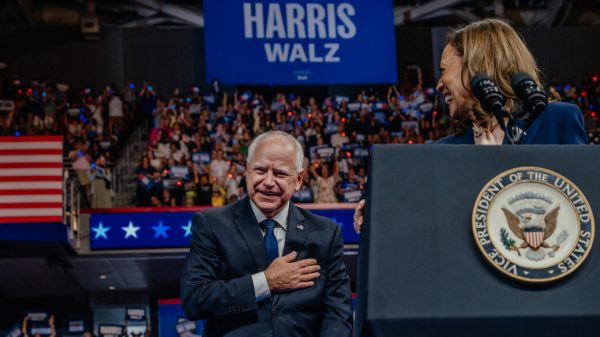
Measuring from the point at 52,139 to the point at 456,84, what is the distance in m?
10.3

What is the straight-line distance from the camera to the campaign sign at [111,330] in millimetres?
15172

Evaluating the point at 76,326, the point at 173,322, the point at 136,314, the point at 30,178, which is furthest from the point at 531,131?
the point at 76,326

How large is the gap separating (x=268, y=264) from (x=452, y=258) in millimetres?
1152

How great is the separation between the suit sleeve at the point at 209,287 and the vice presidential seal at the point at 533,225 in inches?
42.8

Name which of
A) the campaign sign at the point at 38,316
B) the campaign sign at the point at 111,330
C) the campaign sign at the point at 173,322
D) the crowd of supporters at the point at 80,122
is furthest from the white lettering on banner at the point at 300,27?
the campaign sign at the point at 38,316

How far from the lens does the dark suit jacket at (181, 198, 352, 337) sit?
2480mm

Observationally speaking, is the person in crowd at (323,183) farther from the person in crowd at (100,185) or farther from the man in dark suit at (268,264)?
the man in dark suit at (268,264)

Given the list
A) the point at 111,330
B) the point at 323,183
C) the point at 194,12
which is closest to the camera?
the point at 323,183

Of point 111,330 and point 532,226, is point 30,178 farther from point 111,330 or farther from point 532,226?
point 532,226

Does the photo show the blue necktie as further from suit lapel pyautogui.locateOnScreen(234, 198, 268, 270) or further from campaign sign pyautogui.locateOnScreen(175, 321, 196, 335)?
campaign sign pyautogui.locateOnScreen(175, 321, 196, 335)

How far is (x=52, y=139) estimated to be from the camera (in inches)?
463

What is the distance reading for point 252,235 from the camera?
2.61 metres

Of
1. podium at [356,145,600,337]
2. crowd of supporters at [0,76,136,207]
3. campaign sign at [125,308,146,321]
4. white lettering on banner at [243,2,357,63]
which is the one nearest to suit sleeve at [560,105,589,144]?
podium at [356,145,600,337]

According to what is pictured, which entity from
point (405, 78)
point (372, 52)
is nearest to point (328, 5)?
point (372, 52)
